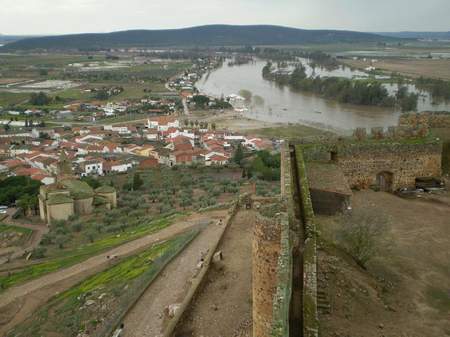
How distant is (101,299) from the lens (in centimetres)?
1312

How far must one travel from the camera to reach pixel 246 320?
28.4ft

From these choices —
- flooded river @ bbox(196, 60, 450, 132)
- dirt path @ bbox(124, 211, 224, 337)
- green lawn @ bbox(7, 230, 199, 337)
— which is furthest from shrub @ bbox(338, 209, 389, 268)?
flooded river @ bbox(196, 60, 450, 132)

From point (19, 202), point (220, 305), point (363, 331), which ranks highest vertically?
point (363, 331)

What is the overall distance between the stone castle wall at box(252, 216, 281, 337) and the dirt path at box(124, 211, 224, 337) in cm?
398

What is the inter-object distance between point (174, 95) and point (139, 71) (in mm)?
43276

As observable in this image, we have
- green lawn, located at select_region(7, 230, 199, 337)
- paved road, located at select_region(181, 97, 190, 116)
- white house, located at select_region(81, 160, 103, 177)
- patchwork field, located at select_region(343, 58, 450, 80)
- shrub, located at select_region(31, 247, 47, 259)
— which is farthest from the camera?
patchwork field, located at select_region(343, 58, 450, 80)

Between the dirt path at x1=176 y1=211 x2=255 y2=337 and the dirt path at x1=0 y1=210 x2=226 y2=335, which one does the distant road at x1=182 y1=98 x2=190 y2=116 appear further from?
the dirt path at x1=176 y1=211 x2=255 y2=337

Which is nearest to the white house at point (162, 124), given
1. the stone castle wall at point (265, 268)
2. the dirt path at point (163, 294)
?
the dirt path at point (163, 294)

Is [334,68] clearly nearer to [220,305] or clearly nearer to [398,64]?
[398,64]

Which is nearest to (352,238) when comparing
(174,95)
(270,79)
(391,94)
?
(391,94)

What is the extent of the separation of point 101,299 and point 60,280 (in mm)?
3229

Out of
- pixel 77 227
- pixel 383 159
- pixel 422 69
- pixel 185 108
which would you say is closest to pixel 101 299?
pixel 383 159

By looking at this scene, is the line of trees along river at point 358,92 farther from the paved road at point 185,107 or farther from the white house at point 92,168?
the white house at point 92,168

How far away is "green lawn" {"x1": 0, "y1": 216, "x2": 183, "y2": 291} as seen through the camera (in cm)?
1684
